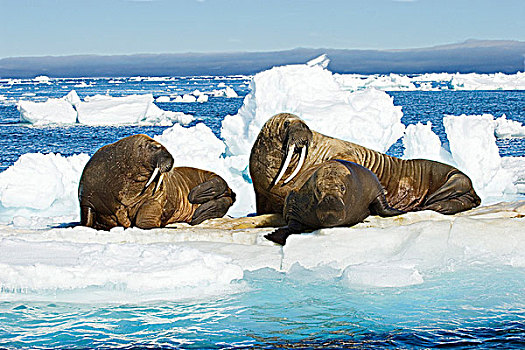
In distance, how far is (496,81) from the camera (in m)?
48.1

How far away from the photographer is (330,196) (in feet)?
15.9

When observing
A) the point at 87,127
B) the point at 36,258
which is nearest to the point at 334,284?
the point at 36,258

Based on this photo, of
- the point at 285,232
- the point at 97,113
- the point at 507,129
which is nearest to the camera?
the point at 285,232

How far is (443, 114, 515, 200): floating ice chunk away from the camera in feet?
32.7

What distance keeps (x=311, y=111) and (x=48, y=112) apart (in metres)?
13.9

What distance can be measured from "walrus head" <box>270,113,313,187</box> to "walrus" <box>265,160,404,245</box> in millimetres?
578

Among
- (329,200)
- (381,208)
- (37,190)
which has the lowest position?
(37,190)

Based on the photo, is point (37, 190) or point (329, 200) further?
point (37, 190)

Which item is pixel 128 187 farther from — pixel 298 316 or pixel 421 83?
pixel 421 83

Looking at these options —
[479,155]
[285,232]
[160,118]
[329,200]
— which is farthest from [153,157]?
[160,118]

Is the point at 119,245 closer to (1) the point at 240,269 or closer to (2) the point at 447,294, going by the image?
(1) the point at 240,269

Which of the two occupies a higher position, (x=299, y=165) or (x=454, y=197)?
(x=299, y=165)

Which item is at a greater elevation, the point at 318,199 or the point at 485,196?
the point at 318,199

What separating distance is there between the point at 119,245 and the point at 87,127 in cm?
1857
